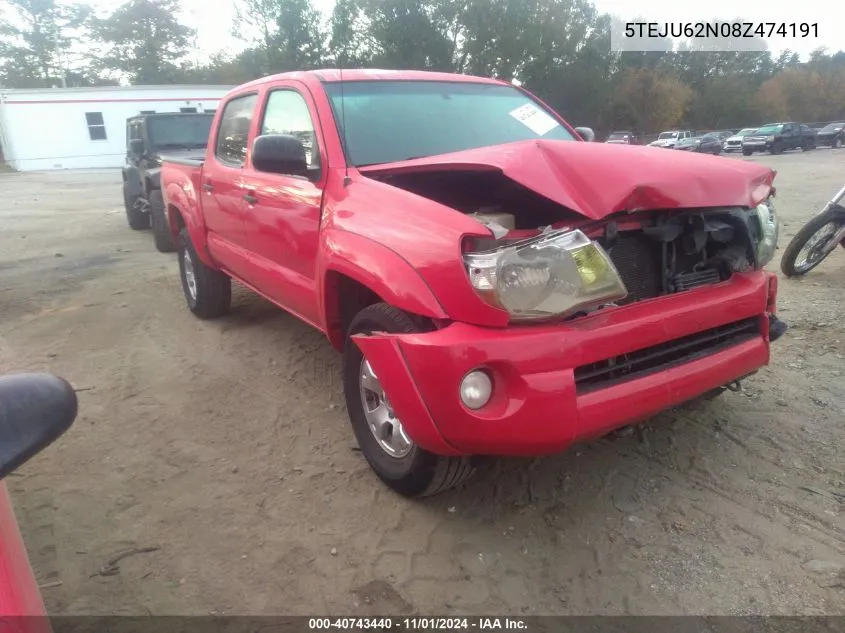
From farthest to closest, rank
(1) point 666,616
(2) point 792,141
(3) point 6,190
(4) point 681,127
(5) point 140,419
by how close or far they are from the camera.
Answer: (4) point 681,127, (2) point 792,141, (3) point 6,190, (5) point 140,419, (1) point 666,616

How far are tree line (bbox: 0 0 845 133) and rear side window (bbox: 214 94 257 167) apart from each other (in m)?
18.7

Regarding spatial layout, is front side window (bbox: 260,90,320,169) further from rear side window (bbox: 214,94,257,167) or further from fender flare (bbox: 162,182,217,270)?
fender flare (bbox: 162,182,217,270)

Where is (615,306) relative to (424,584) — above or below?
above

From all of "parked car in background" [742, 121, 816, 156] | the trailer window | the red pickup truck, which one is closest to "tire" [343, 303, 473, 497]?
the red pickup truck

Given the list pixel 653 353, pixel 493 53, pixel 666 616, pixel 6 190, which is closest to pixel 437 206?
pixel 653 353

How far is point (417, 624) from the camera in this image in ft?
6.87

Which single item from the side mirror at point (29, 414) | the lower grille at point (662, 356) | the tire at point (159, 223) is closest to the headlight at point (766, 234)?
the lower grille at point (662, 356)

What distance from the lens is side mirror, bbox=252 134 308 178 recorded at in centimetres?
285

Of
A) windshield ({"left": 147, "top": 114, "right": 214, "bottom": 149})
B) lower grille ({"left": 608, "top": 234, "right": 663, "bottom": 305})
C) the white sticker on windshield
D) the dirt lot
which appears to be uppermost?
windshield ({"left": 147, "top": 114, "right": 214, "bottom": 149})

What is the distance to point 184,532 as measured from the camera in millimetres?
2562

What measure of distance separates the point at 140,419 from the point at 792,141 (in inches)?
1419

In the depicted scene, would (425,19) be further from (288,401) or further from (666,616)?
(666,616)

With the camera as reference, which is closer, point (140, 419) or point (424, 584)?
point (424, 584)

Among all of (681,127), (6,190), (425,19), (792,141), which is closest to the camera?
(6,190)
